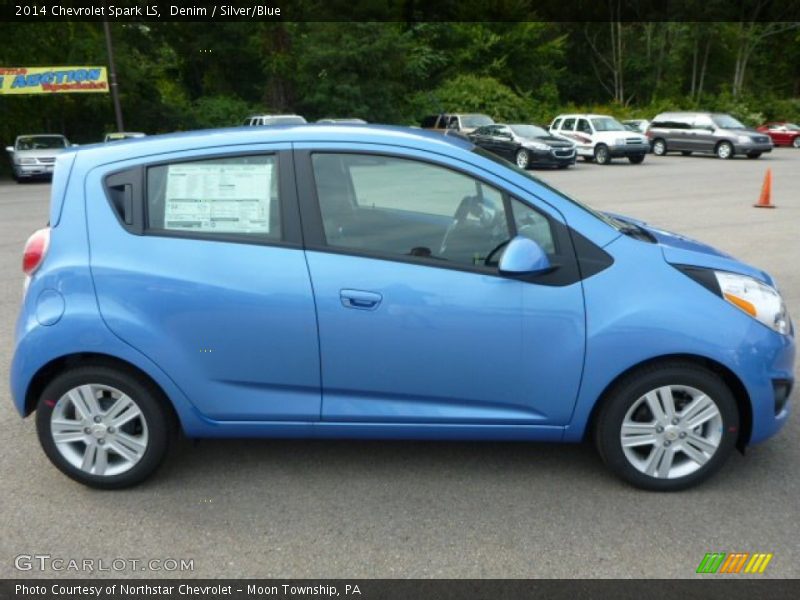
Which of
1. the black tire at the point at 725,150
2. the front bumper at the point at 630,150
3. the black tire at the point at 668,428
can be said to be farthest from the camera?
the black tire at the point at 725,150

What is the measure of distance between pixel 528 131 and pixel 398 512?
2391cm

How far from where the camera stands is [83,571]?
2951mm

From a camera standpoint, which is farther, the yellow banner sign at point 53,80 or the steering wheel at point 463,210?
the yellow banner sign at point 53,80

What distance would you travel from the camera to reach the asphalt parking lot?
3.01 metres

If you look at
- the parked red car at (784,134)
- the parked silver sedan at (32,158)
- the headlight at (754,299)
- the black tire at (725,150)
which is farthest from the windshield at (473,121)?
the headlight at (754,299)

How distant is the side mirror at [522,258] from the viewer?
10.7 feet

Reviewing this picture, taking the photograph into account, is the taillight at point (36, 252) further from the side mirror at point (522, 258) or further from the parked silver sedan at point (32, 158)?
the parked silver sedan at point (32, 158)

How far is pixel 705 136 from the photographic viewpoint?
29.5 m

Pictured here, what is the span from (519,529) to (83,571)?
180 cm

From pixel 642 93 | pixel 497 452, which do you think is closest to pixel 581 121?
pixel 497 452

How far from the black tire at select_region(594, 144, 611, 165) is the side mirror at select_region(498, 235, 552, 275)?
25.4m

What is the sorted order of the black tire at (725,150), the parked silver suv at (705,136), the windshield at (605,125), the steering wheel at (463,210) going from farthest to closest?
the black tire at (725,150) → the parked silver suv at (705,136) → the windshield at (605,125) → the steering wheel at (463,210)
